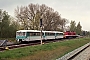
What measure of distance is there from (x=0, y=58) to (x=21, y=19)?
196 ft

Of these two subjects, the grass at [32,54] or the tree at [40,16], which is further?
the tree at [40,16]

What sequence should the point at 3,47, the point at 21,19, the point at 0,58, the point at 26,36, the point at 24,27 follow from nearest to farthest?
the point at 0,58 < the point at 3,47 < the point at 26,36 < the point at 24,27 < the point at 21,19

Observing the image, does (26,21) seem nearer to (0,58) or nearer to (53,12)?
(53,12)

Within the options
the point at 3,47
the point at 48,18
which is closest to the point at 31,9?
the point at 48,18

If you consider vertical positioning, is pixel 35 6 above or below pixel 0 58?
above

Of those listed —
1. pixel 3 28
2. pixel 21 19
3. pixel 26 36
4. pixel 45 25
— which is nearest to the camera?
pixel 26 36

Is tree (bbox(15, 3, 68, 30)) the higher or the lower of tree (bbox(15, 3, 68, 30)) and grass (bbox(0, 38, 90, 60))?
the higher

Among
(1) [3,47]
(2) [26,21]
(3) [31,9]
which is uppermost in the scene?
(3) [31,9]

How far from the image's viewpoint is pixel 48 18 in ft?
262

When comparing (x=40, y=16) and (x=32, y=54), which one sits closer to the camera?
(x=32, y=54)

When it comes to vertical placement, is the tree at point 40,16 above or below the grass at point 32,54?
above

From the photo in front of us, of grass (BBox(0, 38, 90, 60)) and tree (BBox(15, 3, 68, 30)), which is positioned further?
tree (BBox(15, 3, 68, 30))

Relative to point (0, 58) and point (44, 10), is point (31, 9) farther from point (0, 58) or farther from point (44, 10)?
point (0, 58)

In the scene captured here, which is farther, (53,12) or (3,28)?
(53,12)
